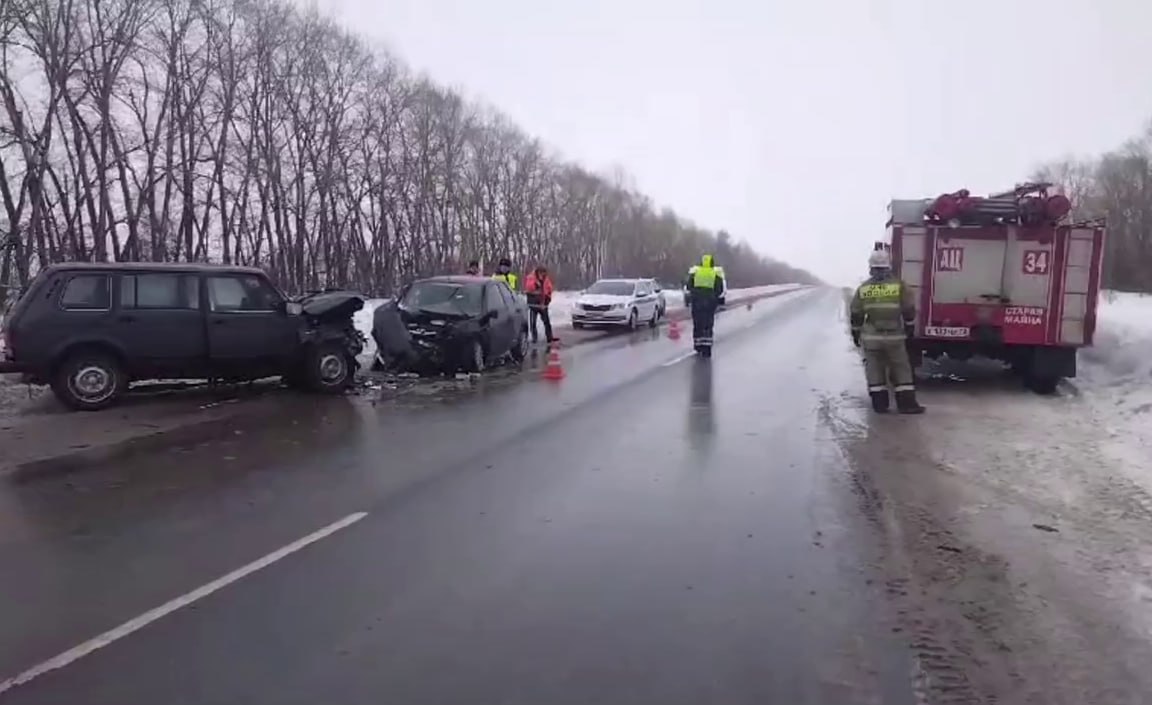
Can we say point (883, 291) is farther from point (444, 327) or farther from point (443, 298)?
point (443, 298)

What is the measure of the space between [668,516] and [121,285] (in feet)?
27.2

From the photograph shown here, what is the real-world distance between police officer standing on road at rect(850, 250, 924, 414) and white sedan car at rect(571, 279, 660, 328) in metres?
16.7

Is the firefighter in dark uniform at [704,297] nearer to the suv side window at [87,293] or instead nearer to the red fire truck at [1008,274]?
the red fire truck at [1008,274]

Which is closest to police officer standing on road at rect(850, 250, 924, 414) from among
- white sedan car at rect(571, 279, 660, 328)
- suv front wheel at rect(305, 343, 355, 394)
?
suv front wheel at rect(305, 343, 355, 394)

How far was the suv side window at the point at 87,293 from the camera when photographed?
1112cm

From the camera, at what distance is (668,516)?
6492 millimetres

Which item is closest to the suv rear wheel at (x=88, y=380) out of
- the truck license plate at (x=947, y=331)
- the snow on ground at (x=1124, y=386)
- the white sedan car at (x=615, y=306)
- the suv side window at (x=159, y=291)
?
the suv side window at (x=159, y=291)

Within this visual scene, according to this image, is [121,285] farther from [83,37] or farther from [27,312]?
[83,37]

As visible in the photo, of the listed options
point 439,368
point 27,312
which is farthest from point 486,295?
point 27,312

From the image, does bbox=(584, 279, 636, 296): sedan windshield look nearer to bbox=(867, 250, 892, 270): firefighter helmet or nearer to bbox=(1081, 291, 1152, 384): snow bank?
bbox=(1081, 291, 1152, 384): snow bank

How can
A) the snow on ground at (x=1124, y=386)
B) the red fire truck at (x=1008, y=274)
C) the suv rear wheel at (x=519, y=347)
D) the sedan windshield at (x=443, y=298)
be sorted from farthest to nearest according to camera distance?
the suv rear wheel at (x=519, y=347) < the sedan windshield at (x=443, y=298) < the red fire truck at (x=1008, y=274) < the snow on ground at (x=1124, y=386)

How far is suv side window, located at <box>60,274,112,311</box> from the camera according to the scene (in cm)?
1112

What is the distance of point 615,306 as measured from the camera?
A: 28.0 m

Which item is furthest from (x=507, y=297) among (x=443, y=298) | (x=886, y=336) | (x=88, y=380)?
(x=886, y=336)
